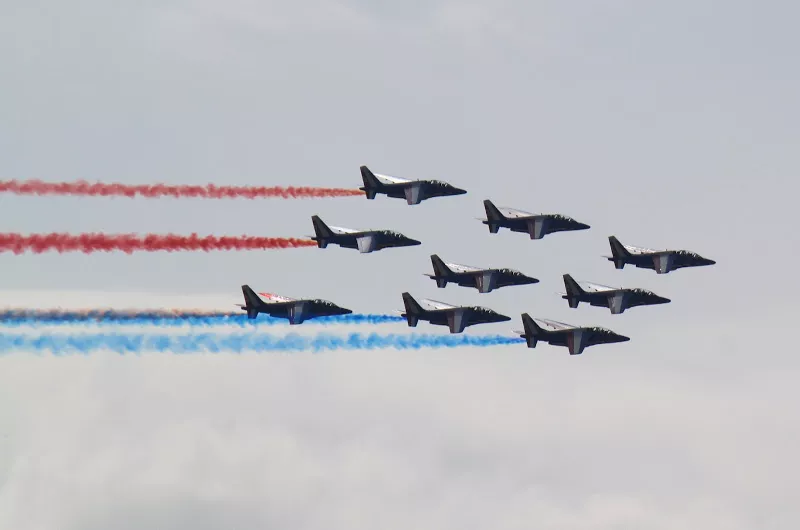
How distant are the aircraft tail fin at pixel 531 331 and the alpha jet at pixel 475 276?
730 cm

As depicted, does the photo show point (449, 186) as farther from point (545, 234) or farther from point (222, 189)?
point (222, 189)

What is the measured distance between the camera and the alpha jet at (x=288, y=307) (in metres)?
169

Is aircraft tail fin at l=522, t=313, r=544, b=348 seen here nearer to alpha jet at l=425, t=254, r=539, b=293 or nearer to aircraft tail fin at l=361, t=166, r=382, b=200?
alpha jet at l=425, t=254, r=539, b=293

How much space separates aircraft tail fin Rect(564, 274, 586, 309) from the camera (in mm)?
184125

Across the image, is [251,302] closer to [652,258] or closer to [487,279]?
[487,279]

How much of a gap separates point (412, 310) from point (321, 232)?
13439mm

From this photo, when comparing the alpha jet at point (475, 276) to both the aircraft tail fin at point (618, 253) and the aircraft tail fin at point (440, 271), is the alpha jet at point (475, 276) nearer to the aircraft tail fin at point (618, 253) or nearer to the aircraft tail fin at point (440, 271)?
the aircraft tail fin at point (440, 271)

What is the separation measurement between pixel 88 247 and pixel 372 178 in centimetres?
3749

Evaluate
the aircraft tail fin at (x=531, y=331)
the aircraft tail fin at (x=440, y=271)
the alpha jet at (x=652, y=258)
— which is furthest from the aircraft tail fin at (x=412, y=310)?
the alpha jet at (x=652, y=258)

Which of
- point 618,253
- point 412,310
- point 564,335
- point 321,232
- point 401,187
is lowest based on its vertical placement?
point 564,335

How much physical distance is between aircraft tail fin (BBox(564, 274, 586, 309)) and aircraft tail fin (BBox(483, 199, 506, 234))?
1054 centimetres

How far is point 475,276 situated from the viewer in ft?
602

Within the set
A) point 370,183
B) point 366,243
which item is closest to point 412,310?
point 366,243

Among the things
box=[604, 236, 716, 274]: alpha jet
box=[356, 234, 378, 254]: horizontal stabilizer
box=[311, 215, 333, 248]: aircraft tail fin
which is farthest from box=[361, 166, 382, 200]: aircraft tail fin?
→ box=[604, 236, 716, 274]: alpha jet
